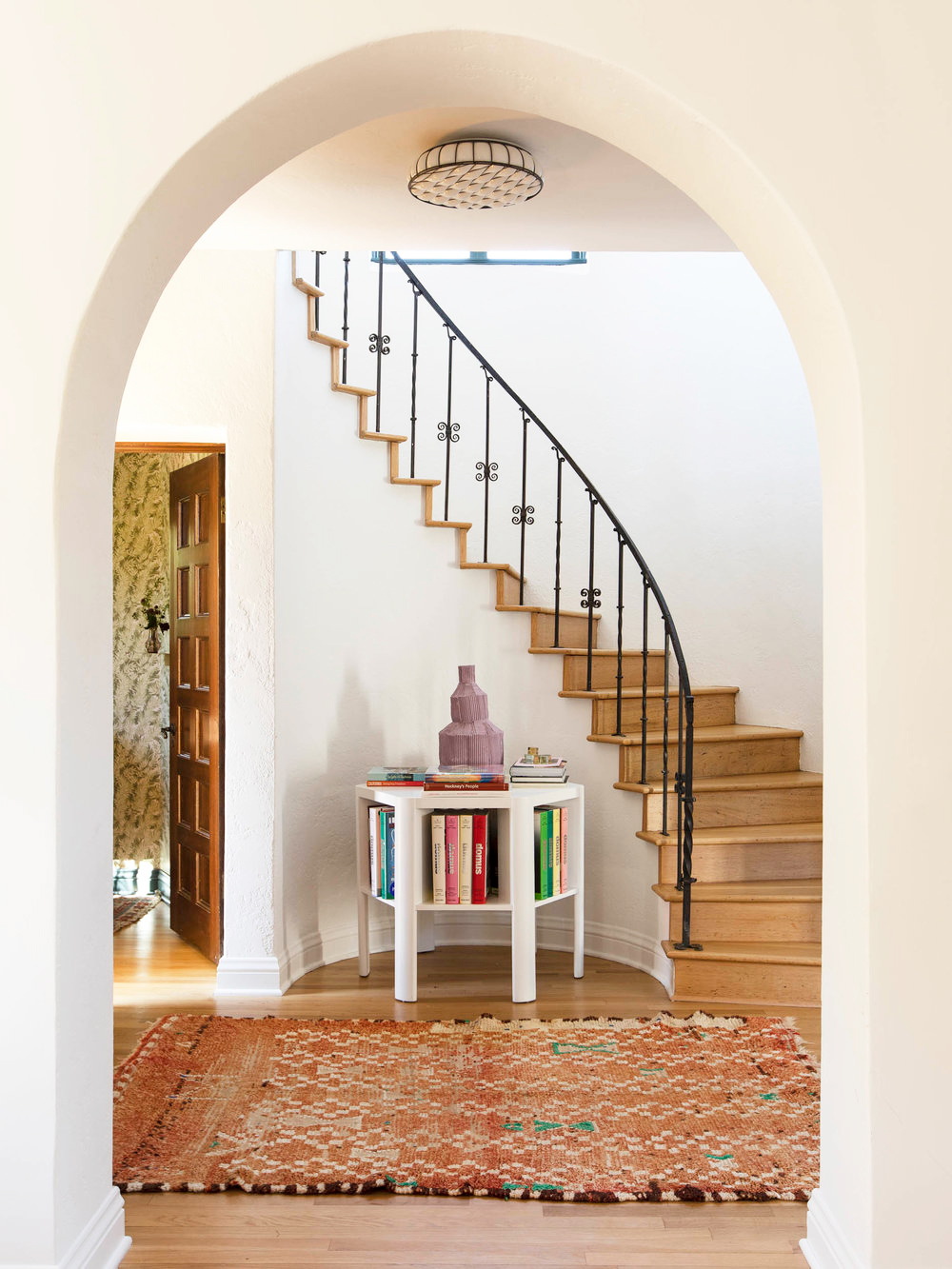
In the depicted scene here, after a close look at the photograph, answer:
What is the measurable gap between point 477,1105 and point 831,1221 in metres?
1.06

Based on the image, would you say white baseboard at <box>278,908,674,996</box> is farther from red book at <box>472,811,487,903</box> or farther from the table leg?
the table leg

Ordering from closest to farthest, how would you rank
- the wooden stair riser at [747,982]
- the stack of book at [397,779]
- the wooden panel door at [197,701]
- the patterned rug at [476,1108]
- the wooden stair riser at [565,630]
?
the patterned rug at [476,1108] → the wooden stair riser at [747,982] → the stack of book at [397,779] → the wooden panel door at [197,701] → the wooden stair riser at [565,630]

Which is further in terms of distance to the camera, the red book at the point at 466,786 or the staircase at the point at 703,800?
the red book at the point at 466,786

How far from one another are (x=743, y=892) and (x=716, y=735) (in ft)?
2.93

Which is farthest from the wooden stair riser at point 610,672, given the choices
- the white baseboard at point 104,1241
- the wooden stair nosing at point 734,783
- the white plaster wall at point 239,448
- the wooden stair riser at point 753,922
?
the white baseboard at point 104,1241

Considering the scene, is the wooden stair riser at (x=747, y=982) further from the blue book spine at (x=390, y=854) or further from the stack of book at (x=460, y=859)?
the blue book spine at (x=390, y=854)

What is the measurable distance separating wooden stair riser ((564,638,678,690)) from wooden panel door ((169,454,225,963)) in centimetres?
150

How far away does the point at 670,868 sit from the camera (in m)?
3.95

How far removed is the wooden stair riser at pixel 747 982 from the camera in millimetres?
3611

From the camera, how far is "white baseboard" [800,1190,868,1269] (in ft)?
6.18

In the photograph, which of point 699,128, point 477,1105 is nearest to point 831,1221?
point 477,1105

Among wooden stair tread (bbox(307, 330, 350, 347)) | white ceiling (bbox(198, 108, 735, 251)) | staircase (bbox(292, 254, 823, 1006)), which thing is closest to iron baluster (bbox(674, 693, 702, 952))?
staircase (bbox(292, 254, 823, 1006))

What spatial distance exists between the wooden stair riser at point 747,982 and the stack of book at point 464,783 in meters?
0.91

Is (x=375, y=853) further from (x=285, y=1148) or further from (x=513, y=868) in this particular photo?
(x=285, y=1148)
